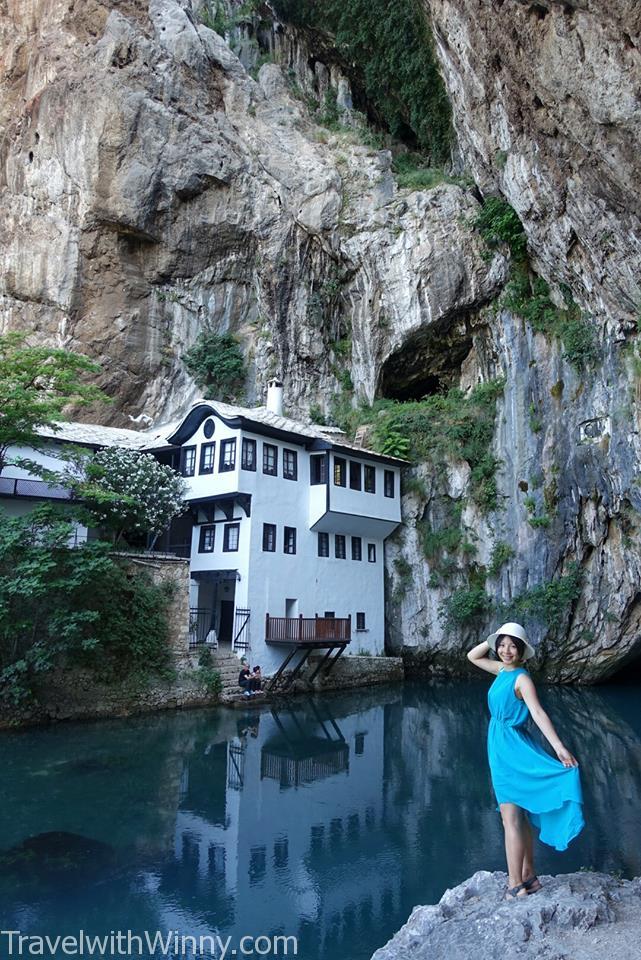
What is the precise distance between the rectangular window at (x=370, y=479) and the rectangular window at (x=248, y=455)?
540cm

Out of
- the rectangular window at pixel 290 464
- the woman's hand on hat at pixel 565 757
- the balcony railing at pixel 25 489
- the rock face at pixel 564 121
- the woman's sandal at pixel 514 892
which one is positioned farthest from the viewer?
the rectangular window at pixel 290 464

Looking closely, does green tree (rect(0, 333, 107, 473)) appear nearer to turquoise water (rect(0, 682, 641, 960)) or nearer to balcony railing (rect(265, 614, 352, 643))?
turquoise water (rect(0, 682, 641, 960))

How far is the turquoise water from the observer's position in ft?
25.5

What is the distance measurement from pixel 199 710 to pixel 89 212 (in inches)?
940

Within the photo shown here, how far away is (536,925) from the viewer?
188 inches

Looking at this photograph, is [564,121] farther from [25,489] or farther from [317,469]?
[25,489]

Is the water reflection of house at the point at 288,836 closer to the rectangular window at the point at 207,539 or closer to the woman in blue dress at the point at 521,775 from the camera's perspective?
the woman in blue dress at the point at 521,775

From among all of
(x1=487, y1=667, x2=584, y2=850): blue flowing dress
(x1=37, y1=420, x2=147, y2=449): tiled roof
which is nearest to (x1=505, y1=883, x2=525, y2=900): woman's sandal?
(x1=487, y1=667, x2=584, y2=850): blue flowing dress

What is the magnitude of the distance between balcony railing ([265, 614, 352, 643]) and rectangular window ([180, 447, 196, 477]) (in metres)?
6.26

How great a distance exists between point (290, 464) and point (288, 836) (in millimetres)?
17199

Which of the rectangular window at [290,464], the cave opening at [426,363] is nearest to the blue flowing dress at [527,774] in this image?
the rectangular window at [290,464]

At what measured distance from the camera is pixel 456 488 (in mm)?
28844

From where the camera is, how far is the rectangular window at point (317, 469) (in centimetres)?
2673

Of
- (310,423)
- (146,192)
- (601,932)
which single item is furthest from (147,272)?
(601,932)
